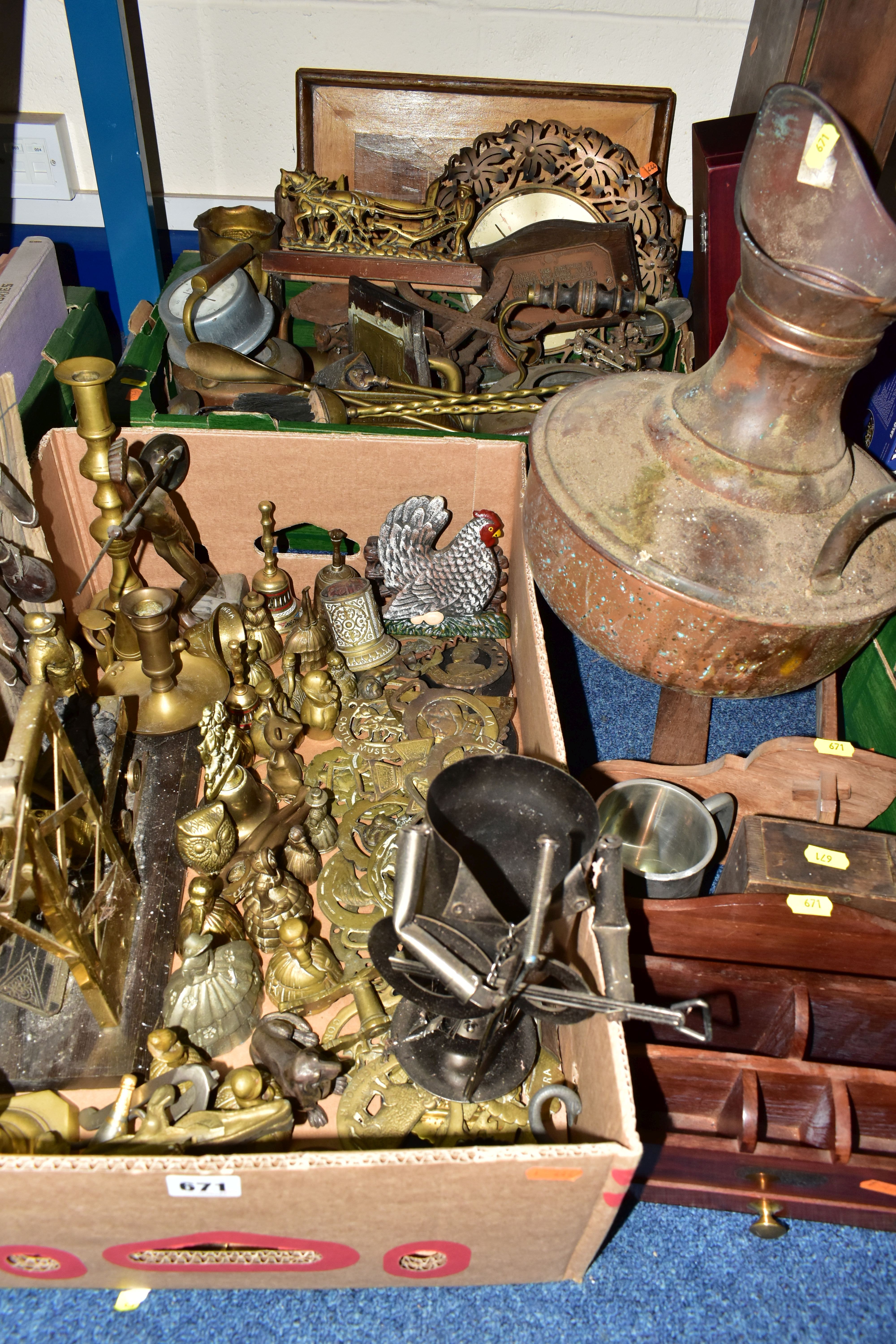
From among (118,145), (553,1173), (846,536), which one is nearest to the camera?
(553,1173)

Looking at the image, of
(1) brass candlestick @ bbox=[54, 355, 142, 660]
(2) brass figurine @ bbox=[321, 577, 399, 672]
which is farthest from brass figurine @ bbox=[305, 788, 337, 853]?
(1) brass candlestick @ bbox=[54, 355, 142, 660]

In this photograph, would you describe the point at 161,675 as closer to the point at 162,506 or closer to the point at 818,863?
the point at 162,506

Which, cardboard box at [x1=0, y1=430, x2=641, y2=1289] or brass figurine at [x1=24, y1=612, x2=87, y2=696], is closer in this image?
cardboard box at [x1=0, y1=430, x2=641, y2=1289]

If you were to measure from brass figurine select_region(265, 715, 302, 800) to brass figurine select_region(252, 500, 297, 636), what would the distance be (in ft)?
0.83

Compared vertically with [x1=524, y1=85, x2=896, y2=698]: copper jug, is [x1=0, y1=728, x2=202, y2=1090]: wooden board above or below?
below

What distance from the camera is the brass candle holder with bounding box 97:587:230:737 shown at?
1395 mm

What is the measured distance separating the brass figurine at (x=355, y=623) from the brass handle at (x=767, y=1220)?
1.06m

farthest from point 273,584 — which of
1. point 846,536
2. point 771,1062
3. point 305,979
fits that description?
point 771,1062

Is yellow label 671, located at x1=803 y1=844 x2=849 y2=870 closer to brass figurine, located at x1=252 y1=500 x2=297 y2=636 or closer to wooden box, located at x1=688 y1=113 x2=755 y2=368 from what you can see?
brass figurine, located at x1=252 y1=500 x2=297 y2=636

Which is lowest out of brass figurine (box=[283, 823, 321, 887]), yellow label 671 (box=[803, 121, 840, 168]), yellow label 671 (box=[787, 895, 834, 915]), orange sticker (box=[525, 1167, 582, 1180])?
brass figurine (box=[283, 823, 321, 887])

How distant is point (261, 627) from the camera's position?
5.40 feet

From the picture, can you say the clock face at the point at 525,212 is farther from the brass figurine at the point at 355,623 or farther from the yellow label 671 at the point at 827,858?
the yellow label 671 at the point at 827,858

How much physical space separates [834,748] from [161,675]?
1.16 m

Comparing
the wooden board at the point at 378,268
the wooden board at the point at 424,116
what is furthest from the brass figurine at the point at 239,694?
the wooden board at the point at 424,116
